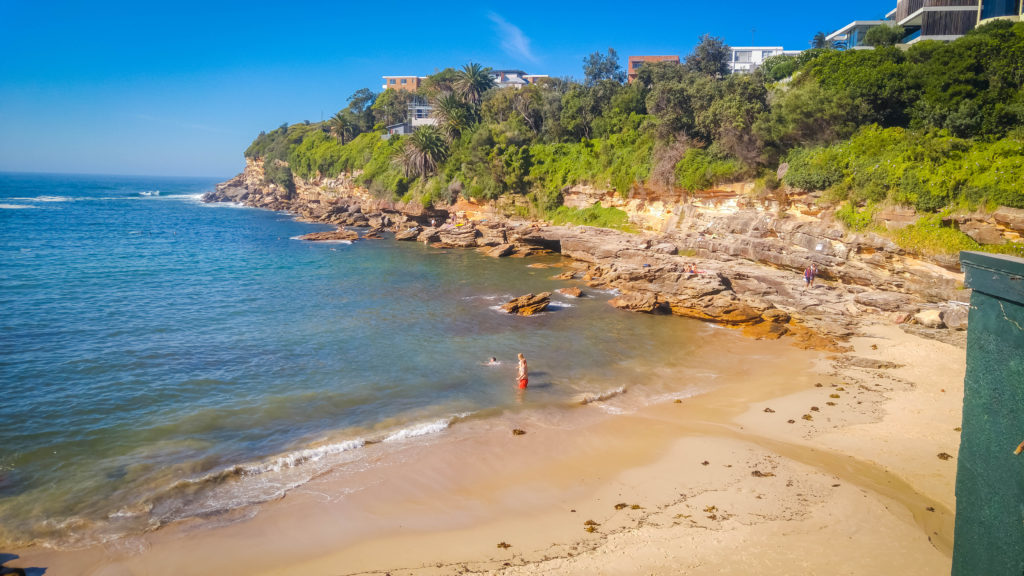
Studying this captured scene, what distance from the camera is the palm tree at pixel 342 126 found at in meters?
79.4

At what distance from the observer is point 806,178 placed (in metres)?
27.2

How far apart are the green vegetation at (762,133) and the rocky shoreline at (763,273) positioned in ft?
4.82

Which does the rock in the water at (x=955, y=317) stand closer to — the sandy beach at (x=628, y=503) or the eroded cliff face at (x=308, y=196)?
the sandy beach at (x=628, y=503)

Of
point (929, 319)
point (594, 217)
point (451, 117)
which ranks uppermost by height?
point (451, 117)

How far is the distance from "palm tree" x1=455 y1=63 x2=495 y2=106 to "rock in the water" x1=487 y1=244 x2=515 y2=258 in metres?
30.4

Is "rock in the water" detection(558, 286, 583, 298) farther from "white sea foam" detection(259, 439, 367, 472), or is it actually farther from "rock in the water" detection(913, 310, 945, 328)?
"white sea foam" detection(259, 439, 367, 472)

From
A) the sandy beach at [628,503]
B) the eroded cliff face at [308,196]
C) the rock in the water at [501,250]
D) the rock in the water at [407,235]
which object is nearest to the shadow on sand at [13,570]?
the sandy beach at [628,503]

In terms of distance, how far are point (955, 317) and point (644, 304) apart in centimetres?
1131

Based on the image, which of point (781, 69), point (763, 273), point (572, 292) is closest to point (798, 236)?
point (763, 273)

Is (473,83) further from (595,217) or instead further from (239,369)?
(239,369)

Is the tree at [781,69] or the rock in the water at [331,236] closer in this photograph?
the tree at [781,69]

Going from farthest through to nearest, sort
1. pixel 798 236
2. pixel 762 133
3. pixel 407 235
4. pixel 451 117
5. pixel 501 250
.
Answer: pixel 451 117, pixel 407 235, pixel 501 250, pixel 762 133, pixel 798 236

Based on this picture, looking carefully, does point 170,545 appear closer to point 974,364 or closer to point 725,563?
point 725,563

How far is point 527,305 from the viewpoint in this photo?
2558cm
